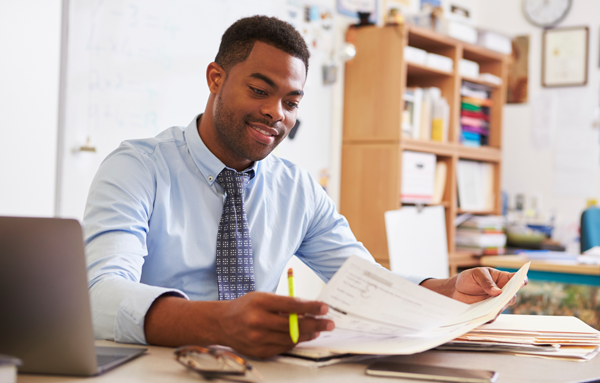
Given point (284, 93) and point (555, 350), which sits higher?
point (284, 93)

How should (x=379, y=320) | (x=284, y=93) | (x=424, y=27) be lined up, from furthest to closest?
1. (x=424, y=27)
2. (x=284, y=93)
3. (x=379, y=320)

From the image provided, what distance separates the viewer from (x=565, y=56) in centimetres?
402

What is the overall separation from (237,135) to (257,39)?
0.22 meters

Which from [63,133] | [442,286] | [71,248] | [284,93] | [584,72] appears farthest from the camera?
[584,72]

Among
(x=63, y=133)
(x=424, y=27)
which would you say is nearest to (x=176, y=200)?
(x=63, y=133)

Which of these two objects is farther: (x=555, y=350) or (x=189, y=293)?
(x=189, y=293)

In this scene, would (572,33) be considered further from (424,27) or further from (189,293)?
(189,293)

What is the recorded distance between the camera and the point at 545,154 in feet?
13.4

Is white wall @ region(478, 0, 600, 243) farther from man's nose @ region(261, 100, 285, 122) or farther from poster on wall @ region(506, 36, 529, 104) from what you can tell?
man's nose @ region(261, 100, 285, 122)

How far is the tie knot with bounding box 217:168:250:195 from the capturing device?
1253mm

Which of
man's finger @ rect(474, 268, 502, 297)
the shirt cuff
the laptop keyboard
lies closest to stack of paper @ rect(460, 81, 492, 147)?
man's finger @ rect(474, 268, 502, 297)

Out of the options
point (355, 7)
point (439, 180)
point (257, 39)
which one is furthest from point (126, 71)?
point (439, 180)

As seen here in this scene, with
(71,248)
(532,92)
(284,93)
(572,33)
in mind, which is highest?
(572,33)

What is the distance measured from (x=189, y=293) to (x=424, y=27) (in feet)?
8.40
